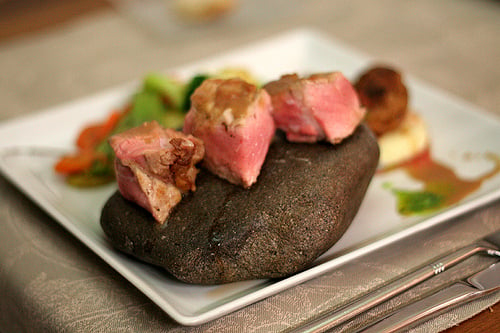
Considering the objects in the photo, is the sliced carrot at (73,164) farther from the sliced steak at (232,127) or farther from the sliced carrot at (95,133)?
the sliced steak at (232,127)

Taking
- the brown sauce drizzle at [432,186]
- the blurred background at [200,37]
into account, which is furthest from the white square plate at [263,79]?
the blurred background at [200,37]

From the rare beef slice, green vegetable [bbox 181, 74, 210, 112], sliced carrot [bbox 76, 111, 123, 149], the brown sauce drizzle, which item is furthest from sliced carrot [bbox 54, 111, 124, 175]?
the brown sauce drizzle

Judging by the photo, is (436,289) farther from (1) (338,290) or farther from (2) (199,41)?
(2) (199,41)

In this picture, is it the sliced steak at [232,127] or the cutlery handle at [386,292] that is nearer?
the cutlery handle at [386,292]

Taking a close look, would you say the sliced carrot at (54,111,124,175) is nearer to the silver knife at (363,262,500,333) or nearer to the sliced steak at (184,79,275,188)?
the sliced steak at (184,79,275,188)

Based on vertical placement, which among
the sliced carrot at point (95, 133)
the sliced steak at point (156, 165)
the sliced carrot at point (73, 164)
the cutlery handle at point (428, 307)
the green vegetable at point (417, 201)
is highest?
the sliced steak at point (156, 165)

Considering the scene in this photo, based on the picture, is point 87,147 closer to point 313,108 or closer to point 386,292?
point 313,108
